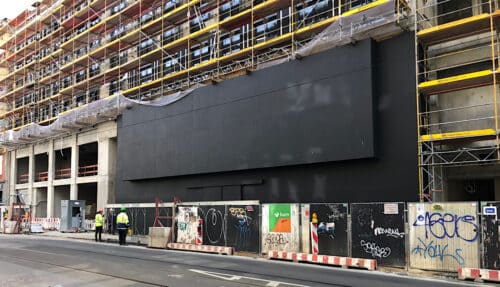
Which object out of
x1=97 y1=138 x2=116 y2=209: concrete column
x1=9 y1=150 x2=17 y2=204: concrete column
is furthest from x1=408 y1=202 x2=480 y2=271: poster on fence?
x1=9 y1=150 x2=17 y2=204: concrete column

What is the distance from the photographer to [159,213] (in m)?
22.9

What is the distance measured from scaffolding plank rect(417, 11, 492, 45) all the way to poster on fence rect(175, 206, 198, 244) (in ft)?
39.6

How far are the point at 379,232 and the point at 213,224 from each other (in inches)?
299

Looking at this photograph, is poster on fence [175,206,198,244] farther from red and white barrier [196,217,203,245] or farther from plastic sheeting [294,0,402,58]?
plastic sheeting [294,0,402,58]

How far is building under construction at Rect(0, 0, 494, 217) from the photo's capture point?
18516 mm

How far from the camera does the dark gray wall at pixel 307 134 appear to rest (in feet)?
63.0

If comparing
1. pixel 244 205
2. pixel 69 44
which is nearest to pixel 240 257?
pixel 244 205

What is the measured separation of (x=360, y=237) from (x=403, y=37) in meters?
9.17

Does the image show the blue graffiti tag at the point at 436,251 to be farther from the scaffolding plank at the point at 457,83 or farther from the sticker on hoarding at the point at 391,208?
the scaffolding plank at the point at 457,83

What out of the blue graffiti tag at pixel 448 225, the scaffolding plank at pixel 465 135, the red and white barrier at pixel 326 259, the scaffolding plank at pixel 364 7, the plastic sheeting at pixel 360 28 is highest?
the scaffolding plank at pixel 364 7

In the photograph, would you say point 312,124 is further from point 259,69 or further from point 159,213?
point 159,213

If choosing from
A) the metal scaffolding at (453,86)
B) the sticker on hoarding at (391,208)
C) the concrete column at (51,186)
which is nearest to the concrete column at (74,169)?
the concrete column at (51,186)

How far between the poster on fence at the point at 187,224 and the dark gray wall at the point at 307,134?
15.4ft

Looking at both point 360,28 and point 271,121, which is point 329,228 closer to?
point 271,121
